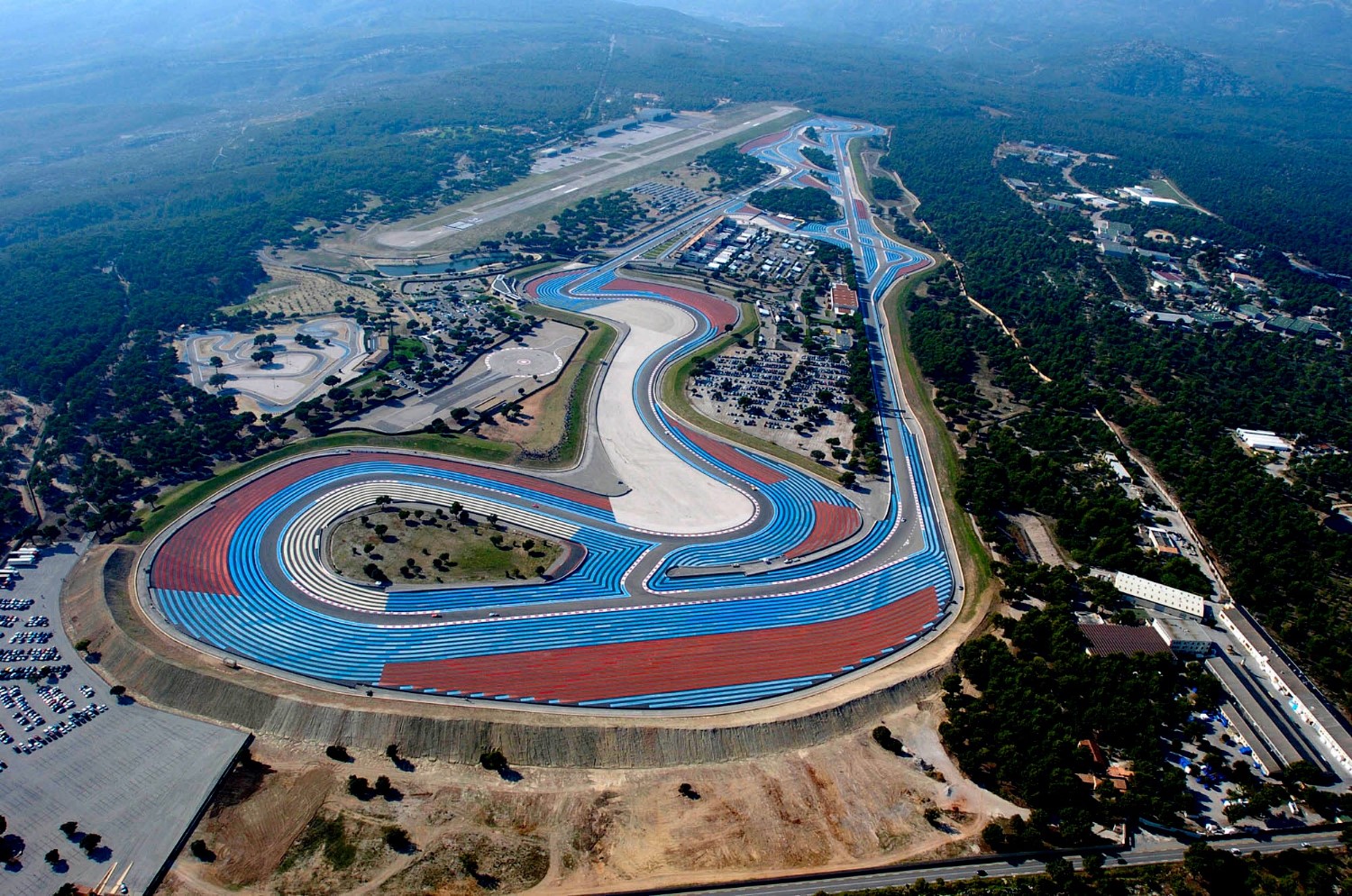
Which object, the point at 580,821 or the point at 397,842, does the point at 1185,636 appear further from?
the point at 397,842

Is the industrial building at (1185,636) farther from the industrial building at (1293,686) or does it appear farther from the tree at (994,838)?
the tree at (994,838)

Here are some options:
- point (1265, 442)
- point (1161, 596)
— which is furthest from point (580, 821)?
point (1265, 442)

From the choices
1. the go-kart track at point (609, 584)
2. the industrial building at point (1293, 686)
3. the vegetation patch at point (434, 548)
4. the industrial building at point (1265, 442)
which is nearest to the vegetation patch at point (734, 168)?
the go-kart track at point (609, 584)

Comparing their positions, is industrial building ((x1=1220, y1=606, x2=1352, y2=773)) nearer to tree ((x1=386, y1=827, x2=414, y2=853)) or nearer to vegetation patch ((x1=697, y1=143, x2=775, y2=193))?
tree ((x1=386, y1=827, x2=414, y2=853))

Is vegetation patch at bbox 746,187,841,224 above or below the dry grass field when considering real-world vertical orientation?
above

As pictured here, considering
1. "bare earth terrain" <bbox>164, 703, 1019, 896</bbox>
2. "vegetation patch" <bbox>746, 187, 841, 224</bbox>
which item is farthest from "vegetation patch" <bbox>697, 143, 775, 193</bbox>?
"bare earth terrain" <bbox>164, 703, 1019, 896</bbox>

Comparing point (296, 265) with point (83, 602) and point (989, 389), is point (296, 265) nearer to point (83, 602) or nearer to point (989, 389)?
point (83, 602)

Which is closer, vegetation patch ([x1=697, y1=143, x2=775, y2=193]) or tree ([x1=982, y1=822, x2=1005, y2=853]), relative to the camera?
tree ([x1=982, y1=822, x2=1005, y2=853])

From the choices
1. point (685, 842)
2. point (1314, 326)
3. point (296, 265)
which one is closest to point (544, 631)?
point (685, 842)
